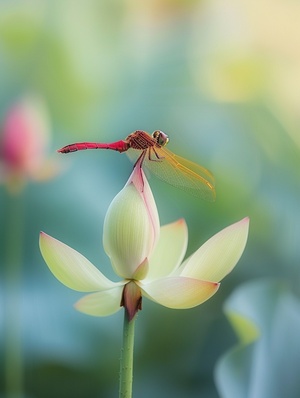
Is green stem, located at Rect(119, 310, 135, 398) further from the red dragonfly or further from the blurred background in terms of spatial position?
the blurred background

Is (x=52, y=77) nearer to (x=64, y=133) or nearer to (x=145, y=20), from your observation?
(x=64, y=133)

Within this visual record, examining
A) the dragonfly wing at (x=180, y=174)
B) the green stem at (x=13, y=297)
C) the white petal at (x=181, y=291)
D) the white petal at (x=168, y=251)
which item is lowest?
the green stem at (x=13, y=297)

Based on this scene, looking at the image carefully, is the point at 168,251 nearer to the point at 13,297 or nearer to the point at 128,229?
the point at 128,229

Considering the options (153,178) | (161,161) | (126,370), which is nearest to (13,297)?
(153,178)

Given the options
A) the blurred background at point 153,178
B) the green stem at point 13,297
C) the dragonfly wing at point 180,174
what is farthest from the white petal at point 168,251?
the green stem at point 13,297

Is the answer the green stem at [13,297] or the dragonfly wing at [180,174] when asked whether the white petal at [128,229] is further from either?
the green stem at [13,297]

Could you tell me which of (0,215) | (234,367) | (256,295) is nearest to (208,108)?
(0,215)

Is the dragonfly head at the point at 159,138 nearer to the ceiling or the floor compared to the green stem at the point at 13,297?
nearer to the ceiling
